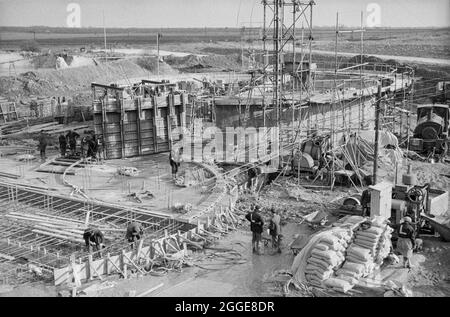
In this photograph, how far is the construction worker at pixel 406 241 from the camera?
47.9ft

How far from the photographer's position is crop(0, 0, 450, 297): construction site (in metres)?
13.9

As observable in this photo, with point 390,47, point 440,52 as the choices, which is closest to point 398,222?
point 440,52

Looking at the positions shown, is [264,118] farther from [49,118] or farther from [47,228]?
[49,118]

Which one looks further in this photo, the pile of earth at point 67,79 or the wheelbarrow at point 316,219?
the pile of earth at point 67,79

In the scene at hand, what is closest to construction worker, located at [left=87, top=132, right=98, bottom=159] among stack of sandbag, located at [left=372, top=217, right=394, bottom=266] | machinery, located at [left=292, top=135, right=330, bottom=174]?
machinery, located at [left=292, top=135, right=330, bottom=174]

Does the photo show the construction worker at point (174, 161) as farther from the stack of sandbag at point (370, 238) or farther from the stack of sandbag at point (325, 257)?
the stack of sandbag at point (370, 238)

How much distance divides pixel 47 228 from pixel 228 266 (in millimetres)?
5789

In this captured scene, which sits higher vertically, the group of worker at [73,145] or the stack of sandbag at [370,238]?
the group of worker at [73,145]

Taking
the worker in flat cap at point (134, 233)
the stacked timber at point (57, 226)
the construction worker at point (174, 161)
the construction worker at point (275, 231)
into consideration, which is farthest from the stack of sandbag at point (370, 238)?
the construction worker at point (174, 161)

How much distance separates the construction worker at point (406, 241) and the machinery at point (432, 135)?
1158 centimetres

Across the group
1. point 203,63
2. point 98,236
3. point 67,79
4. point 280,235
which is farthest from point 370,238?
point 203,63

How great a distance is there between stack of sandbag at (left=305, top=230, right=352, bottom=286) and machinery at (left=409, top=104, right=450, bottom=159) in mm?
13589

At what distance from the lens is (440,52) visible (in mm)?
71875
